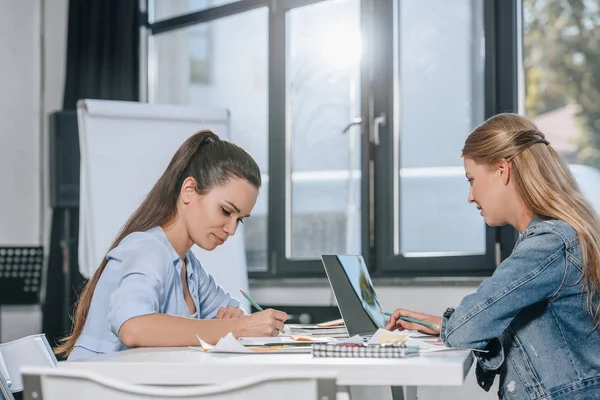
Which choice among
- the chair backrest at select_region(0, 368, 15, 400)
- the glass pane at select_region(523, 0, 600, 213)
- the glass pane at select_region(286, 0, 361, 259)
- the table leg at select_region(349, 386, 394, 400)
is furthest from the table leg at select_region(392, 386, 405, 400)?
the glass pane at select_region(523, 0, 600, 213)

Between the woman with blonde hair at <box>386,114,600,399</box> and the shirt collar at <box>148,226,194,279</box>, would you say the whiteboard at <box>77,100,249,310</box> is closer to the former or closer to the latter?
the shirt collar at <box>148,226,194,279</box>

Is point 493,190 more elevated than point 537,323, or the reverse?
point 493,190

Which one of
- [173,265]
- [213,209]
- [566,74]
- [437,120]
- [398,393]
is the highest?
[566,74]

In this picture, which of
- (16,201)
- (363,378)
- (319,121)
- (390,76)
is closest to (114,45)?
(16,201)

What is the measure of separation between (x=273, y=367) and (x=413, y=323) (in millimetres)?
708

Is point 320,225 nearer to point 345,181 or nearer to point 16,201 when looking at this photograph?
point 345,181

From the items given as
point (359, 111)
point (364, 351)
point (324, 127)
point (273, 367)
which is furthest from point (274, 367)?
point (324, 127)

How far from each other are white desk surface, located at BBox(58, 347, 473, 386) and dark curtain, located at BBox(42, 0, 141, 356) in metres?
3.33

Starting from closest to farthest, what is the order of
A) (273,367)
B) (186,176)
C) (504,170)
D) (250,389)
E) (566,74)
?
1. (250,389)
2. (273,367)
3. (504,170)
4. (186,176)
5. (566,74)

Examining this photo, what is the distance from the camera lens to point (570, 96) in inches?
180

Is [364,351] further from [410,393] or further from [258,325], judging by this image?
[410,393]

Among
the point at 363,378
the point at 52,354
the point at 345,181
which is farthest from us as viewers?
the point at 345,181

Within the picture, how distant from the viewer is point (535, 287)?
64.2 inches

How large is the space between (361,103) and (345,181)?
14.4 inches
